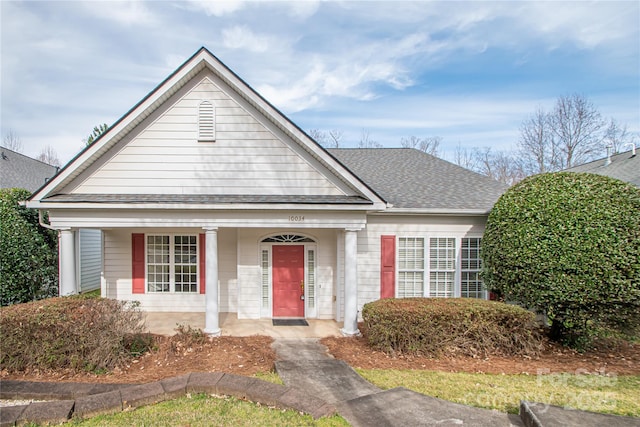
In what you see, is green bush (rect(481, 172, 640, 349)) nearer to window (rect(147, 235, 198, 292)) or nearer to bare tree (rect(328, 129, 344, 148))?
window (rect(147, 235, 198, 292))

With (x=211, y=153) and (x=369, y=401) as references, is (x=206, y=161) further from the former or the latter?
(x=369, y=401)

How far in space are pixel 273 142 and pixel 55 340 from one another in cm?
625

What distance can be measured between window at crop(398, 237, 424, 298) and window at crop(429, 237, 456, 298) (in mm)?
294

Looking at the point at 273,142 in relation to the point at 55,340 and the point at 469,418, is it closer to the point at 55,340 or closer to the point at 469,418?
the point at 55,340

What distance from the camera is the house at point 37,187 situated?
1395 centimetres

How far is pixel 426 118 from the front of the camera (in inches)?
1027

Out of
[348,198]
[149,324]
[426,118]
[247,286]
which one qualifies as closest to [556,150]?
[426,118]

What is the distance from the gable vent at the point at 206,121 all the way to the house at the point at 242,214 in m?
0.03

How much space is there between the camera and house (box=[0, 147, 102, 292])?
1395 cm

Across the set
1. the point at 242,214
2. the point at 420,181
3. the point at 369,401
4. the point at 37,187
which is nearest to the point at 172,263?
the point at 242,214

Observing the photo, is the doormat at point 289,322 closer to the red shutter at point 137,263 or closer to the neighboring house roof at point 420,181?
the neighboring house roof at point 420,181

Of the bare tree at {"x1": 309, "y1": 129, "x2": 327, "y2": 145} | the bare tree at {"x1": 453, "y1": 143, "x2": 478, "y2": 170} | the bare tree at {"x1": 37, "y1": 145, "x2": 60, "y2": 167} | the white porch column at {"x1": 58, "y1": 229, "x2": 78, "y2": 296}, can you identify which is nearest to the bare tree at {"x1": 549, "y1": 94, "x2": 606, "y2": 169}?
the bare tree at {"x1": 453, "y1": 143, "x2": 478, "y2": 170}

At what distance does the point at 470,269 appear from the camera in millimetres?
9672

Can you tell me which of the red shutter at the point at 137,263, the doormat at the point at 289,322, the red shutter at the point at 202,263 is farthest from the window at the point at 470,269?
the red shutter at the point at 137,263
